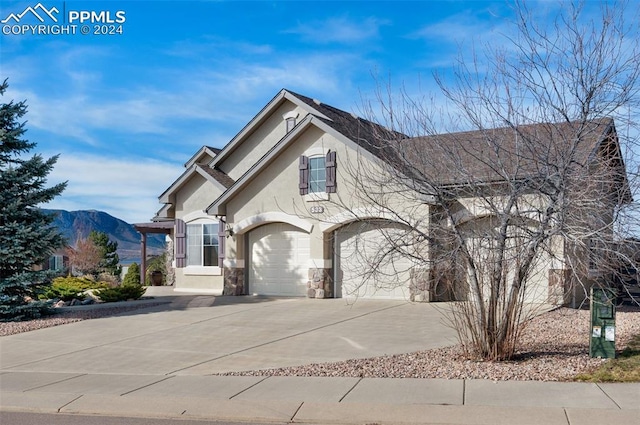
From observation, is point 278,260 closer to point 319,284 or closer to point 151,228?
point 319,284

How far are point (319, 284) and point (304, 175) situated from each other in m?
3.43

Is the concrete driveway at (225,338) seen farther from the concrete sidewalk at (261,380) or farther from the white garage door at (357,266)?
the white garage door at (357,266)

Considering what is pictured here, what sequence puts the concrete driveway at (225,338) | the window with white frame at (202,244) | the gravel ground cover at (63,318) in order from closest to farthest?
the concrete driveway at (225,338), the gravel ground cover at (63,318), the window with white frame at (202,244)

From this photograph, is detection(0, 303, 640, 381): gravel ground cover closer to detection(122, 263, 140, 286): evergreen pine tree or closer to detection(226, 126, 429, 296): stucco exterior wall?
detection(226, 126, 429, 296): stucco exterior wall

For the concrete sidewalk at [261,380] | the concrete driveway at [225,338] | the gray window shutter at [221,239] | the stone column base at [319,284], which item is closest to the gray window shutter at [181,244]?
the gray window shutter at [221,239]

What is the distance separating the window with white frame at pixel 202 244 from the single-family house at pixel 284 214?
37 millimetres

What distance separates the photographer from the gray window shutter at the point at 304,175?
20.8 m

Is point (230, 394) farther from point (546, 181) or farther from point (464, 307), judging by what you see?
point (546, 181)

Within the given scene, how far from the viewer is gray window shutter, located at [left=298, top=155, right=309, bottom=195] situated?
2075cm

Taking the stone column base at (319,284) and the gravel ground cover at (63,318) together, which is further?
the stone column base at (319,284)

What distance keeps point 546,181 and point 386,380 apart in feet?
12.6

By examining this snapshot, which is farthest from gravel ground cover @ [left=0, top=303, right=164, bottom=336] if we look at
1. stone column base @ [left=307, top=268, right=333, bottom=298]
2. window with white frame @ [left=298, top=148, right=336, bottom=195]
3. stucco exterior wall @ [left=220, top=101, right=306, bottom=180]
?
stucco exterior wall @ [left=220, top=101, right=306, bottom=180]

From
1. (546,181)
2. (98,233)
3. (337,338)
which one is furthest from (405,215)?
(98,233)

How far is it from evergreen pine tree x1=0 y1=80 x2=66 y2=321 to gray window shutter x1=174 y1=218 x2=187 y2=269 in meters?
6.83
